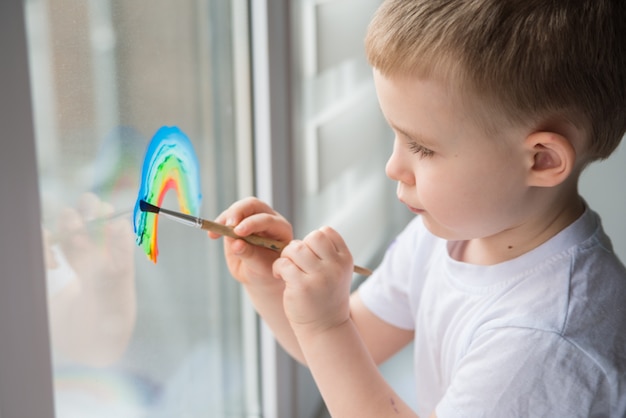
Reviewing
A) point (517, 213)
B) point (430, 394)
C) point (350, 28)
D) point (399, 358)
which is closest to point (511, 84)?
point (517, 213)

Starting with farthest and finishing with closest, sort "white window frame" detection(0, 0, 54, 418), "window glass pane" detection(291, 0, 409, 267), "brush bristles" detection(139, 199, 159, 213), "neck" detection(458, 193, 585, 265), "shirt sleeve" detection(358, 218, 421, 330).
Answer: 1. "window glass pane" detection(291, 0, 409, 267)
2. "shirt sleeve" detection(358, 218, 421, 330)
3. "neck" detection(458, 193, 585, 265)
4. "brush bristles" detection(139, 199, 159, 213)
5. "white window frame" detection(0, 0, 54, 418)

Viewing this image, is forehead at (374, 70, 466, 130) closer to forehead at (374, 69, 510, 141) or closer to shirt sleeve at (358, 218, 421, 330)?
forehead at (374, 69, 510, 141)

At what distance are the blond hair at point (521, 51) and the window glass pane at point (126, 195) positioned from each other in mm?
221

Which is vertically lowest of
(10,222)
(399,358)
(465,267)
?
(399,358)

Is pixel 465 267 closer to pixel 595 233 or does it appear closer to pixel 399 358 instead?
pixel 595 233

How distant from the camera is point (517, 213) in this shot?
0.71 metres

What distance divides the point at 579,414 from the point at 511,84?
10.7 inches

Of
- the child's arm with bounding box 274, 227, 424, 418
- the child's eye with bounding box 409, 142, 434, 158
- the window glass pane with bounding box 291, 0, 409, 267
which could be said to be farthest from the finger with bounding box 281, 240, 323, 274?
the window glass pane with bounding box 291, 0, 409, 267

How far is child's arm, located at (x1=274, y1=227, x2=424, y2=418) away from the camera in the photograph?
706 mm

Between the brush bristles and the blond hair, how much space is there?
0.21 m

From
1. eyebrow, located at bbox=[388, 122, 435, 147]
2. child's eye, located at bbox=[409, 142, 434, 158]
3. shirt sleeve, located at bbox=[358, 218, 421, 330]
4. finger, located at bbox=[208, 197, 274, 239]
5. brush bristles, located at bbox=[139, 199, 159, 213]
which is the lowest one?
shirt sleeve, located at bbox=[358, 218, 421, 330]

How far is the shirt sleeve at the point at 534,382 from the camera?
0.67 meters

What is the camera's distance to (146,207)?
2.08 feet

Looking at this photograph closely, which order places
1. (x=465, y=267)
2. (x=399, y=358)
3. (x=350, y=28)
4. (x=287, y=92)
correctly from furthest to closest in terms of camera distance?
(x=399, y=358), (x=350, y=28), (x=287, y=92), (x=465, y=267)
